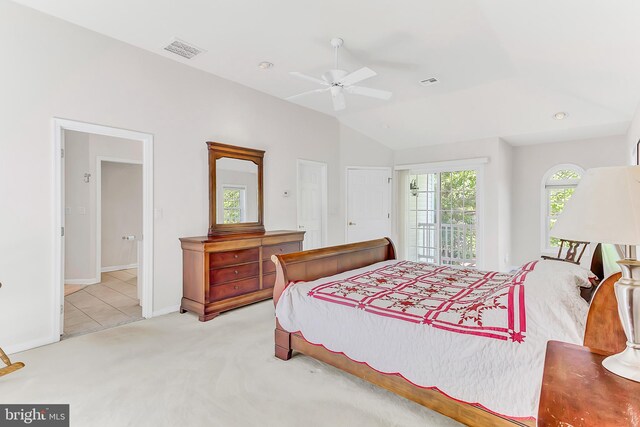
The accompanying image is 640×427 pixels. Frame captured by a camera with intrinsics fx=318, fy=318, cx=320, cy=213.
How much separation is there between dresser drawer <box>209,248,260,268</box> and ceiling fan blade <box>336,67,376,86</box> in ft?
7.27

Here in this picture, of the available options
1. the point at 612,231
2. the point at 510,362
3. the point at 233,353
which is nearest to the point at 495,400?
the point at 510,362

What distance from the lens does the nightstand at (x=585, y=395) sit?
0.83 meters

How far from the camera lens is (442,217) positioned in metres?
6.11

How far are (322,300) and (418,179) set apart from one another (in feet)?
15.7

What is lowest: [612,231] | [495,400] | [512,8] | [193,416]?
[193,416]

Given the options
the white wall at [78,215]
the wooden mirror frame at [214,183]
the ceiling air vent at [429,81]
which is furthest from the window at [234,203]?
the ceiling air vent at [429,81]

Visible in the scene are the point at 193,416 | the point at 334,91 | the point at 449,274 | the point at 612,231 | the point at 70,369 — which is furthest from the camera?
the point at 334,91

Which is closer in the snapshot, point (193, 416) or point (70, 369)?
point (193, 416)

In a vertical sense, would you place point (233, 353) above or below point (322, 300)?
below

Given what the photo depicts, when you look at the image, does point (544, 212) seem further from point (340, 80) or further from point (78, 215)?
point (78, 215)

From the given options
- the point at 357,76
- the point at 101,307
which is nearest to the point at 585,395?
the point at 357,76

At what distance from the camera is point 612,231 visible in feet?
3.06

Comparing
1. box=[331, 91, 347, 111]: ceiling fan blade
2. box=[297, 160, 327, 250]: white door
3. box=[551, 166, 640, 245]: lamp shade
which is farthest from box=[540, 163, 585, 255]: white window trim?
box=[551, 166, 640, 245]: lamp shade

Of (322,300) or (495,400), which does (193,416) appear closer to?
(322,300)
